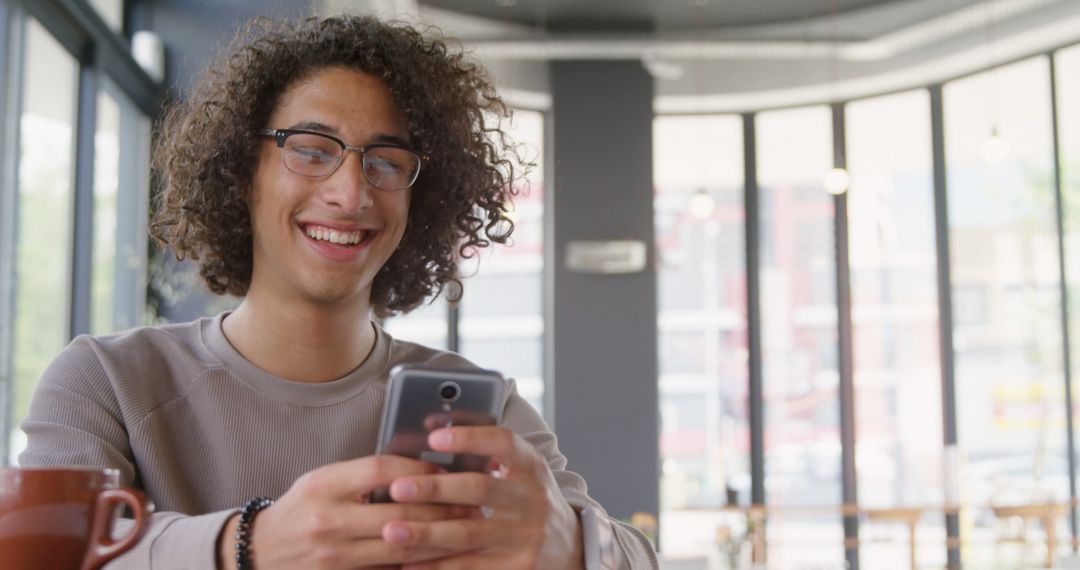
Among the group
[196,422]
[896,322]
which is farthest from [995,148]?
[196,422]

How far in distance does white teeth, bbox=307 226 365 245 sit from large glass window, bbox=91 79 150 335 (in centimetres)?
469

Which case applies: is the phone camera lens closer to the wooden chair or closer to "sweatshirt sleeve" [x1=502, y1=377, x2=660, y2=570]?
"sweatshirt sleeve" [x1=502, y1=377, x2=660, y2=570]

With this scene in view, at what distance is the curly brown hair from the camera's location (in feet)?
4.26

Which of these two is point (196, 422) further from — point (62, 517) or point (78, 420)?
point (62, 517)

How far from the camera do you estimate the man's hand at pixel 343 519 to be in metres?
0.74

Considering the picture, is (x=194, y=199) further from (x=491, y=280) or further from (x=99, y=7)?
(x=491, y=280)

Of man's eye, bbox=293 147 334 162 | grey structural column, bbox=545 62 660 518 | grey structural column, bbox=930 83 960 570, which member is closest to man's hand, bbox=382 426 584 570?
man's eye, bbox=293 147 334 162

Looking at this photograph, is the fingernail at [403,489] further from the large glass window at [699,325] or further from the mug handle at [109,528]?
the large glass window at [699,325]

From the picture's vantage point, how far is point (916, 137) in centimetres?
928

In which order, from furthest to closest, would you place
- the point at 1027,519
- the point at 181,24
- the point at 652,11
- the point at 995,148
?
the point at 652,11 < the point at 1027,519 < the point at 995,148 < the point at 181,24

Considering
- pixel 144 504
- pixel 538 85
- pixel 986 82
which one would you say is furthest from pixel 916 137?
pixel 144 504

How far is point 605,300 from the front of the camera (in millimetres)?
9281

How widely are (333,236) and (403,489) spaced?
474mm

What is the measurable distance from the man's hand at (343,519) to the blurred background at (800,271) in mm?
7303
